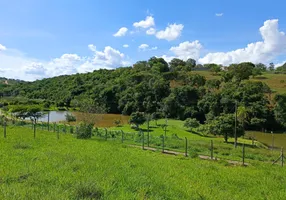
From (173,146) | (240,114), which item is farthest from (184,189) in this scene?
(240,114)

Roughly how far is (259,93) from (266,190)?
7579 cm

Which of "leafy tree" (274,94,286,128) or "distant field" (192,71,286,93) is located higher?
"distant field" (192,71,286,93)

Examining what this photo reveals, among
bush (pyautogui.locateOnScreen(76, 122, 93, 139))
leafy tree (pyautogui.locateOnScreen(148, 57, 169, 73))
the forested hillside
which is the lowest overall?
bush (pyautogui.locateOnScreen(76, 122, 93, 139))

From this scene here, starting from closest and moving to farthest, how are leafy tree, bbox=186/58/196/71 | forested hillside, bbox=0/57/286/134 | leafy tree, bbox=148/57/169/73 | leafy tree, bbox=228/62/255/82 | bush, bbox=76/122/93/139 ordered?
bush, bbox=76/122/93/139, forested hillside, bbox=0/57/286/134, leafy tree, bbox=228/62/255/82, leafy tree, bbox=148/57/169/73, leafy tree, bbox=186/58/196/71

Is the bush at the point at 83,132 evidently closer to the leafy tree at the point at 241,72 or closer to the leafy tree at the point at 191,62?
the leafy tree at the point at 241,72

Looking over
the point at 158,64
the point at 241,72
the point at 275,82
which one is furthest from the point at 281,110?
the point at 158,64

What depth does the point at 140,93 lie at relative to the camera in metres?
104

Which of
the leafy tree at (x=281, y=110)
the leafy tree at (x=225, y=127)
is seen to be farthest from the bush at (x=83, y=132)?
the leafy tree at (x=281, y=110)

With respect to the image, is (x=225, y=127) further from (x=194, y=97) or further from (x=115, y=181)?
(x=194, y=97)

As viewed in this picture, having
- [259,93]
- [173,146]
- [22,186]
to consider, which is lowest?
[173,146]

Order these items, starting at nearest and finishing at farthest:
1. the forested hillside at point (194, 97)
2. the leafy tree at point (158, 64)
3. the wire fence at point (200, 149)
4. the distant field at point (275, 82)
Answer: the wire fence at point (200, 149) → the forested hillside at point (194, 97) → the distant field at point (275, 82) → the leafy tree at point (158, 64)

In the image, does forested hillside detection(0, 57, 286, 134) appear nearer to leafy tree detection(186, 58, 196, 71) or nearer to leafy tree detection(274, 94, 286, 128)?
leafy tree detection(274, 94, 286, 128)

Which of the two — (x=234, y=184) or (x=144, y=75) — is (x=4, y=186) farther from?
(x=144, y=75)

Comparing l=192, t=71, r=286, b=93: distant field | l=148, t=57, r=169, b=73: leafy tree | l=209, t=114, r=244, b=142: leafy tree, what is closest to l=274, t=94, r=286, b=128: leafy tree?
l=192, t=71, r=286, b=93: distant field
